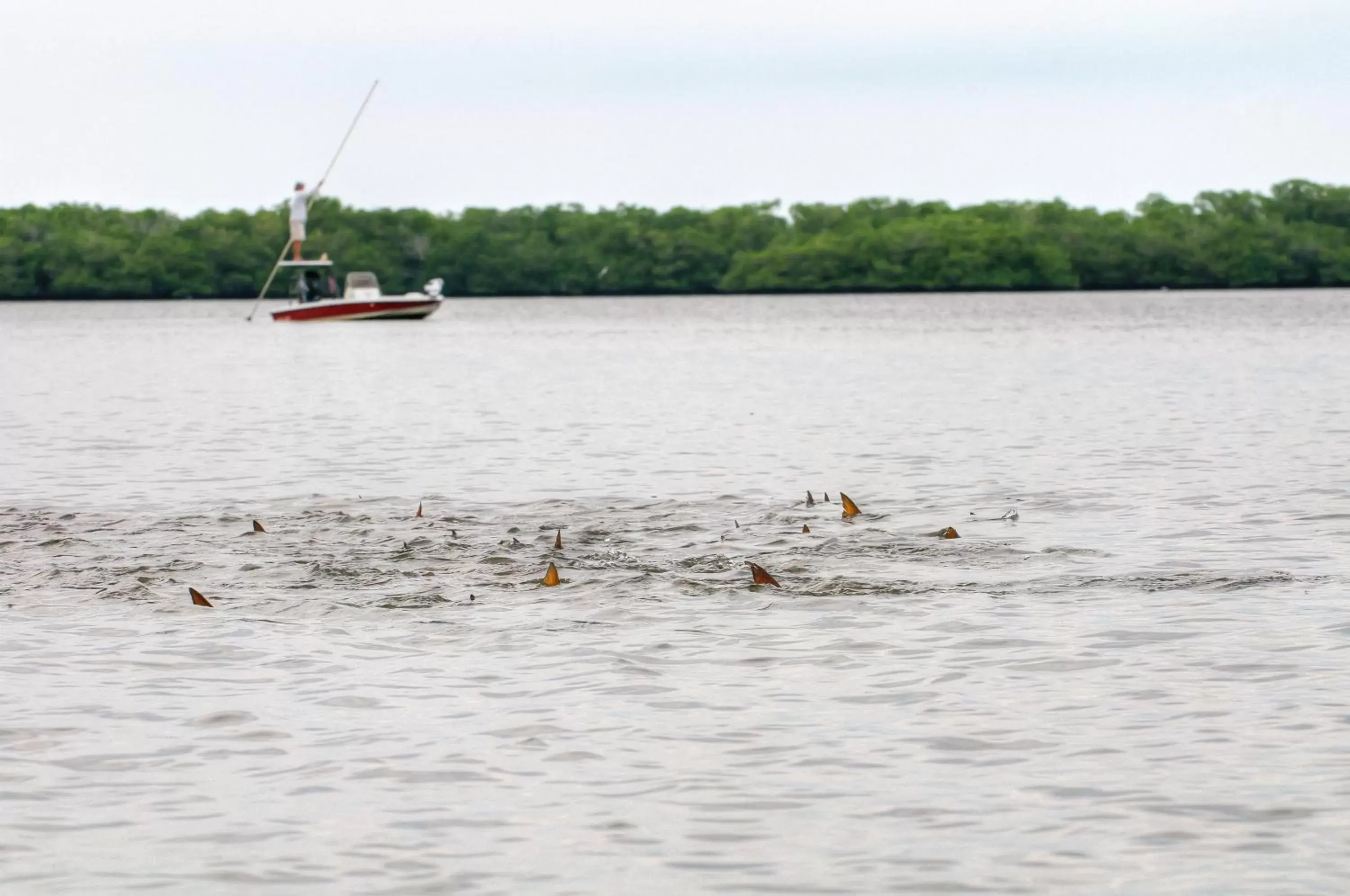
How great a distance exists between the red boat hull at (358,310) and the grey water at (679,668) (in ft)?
245

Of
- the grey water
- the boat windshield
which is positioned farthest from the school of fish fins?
the boat windshield

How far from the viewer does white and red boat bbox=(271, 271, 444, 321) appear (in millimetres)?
106812

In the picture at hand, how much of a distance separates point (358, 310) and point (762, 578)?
94.0m

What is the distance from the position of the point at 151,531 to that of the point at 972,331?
8831 centimetres

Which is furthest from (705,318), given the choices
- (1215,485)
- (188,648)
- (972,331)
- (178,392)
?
(188,648)

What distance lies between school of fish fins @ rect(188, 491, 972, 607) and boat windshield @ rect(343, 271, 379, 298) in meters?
87.4

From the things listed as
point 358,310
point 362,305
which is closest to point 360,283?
point 358,310

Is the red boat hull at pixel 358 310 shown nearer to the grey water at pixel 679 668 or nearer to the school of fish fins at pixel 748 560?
the grey water at pixel 679 668

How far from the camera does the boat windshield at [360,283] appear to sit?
359ft

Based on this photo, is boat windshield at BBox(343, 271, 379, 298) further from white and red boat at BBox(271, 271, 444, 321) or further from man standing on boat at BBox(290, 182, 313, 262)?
man standing on boat at BBox(290, 182, 313, 262)

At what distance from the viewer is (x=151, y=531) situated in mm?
20609

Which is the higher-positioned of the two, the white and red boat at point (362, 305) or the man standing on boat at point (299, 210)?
the man standing on boat at point (299, 210)

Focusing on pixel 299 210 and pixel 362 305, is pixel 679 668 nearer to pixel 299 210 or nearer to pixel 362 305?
pixel 299 210

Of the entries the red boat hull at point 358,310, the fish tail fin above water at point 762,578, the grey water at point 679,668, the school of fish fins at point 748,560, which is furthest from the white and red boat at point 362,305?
the fish tail fin above water at point 762,578
